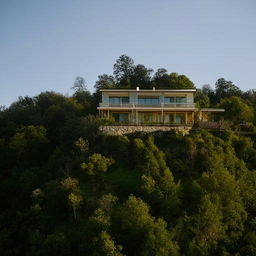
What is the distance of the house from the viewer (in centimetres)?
4197

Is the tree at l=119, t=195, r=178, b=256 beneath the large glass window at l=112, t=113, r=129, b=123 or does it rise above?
beneath

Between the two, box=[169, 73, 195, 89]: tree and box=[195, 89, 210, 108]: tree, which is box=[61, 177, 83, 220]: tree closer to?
box=[195, 89, 210, 108]: tree

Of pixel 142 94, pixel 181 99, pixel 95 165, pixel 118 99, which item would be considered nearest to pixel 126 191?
pixel 95 165

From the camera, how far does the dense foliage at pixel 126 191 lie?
26.4 meters

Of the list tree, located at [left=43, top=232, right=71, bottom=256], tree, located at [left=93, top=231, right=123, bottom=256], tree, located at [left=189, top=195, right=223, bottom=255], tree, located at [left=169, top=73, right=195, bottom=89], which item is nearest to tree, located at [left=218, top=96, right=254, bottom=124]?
tree, located at [left=169, top=73, right=195, bottom=89]

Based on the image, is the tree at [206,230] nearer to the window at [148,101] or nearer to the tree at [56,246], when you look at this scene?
the tree at [56,246]

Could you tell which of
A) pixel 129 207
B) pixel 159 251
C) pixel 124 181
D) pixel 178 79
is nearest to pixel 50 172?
pixel 124 181

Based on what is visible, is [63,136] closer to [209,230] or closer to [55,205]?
[55,205]

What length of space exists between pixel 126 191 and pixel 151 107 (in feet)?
46.1

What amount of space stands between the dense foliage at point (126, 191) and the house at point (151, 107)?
3.87 m

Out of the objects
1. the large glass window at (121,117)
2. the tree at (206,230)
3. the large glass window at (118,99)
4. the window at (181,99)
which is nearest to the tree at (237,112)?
the window at (181,99)

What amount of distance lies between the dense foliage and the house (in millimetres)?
3872

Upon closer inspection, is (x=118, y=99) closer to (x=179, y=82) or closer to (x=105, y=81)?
Result: (x=179, y=82)

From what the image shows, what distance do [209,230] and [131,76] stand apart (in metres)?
37.9
